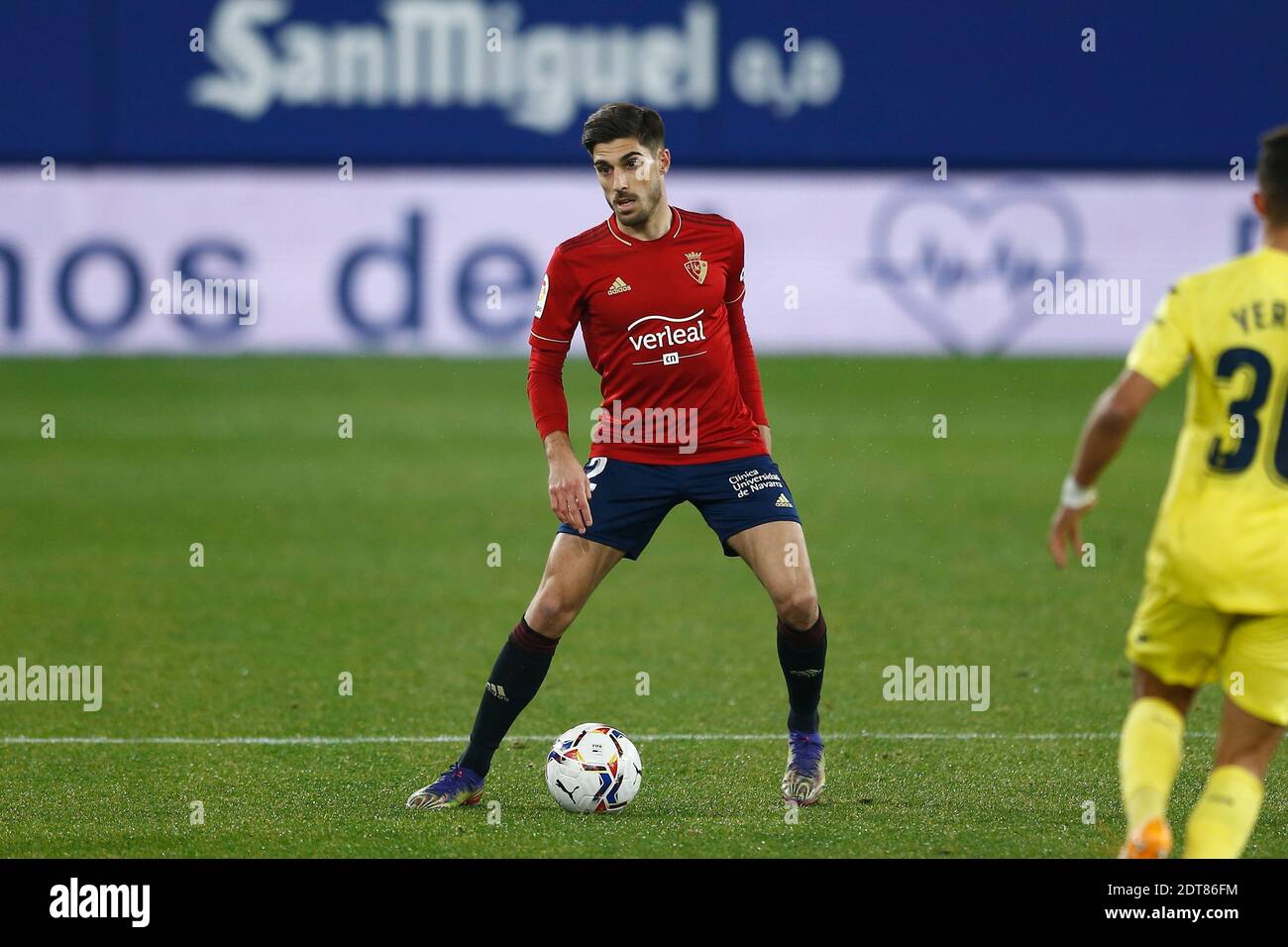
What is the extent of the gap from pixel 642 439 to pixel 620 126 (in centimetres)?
105

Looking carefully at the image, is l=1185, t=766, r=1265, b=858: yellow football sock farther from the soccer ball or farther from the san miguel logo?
the san miguel logo

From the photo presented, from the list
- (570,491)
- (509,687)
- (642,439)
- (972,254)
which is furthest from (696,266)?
(972,254)

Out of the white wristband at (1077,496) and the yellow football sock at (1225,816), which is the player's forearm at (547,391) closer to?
the white wristband at (1077,496)

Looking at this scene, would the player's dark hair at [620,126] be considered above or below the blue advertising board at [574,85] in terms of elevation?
below

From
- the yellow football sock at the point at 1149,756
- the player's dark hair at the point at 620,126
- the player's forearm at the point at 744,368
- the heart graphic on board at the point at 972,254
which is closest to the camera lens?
the yellow football sock at the point at 1149,756

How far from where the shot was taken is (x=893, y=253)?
1942 centimetres

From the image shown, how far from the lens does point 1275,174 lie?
4000 millimetres

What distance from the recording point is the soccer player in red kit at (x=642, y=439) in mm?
5723

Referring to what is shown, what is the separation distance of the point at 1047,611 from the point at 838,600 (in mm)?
1180

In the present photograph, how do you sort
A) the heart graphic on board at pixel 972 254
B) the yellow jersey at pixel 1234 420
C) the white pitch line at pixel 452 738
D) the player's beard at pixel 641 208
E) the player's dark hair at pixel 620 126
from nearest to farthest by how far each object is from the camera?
the yellow jersey at pixel 1234 420, the player's dark hair at pixel 620 126, the player's beard at pixel 641 208, the white pitch line at pixel 452 738, the heart graphic on board at pixel 972 254

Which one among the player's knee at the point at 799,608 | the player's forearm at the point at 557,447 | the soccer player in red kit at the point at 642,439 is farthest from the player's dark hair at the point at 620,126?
the player's knee at the point at 799,608

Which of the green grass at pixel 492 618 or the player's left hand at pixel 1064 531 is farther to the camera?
Result: the green grass at pixel 492 618

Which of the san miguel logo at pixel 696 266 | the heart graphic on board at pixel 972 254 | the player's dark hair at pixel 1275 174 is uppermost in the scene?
the heart graphic on board at pixel 972 254
